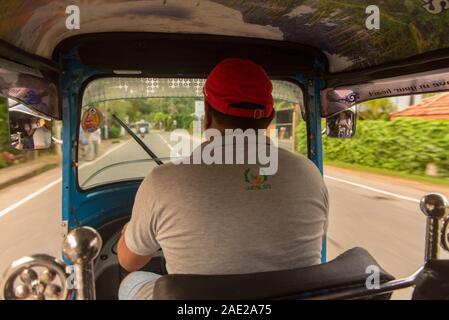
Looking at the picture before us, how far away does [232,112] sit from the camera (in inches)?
56.1

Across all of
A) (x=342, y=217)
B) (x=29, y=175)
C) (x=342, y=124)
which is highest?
(x=342, y=124)

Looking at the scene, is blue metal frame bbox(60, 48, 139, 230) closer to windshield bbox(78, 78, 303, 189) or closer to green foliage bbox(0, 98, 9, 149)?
windshield bbox(78, 78, 303, 189)

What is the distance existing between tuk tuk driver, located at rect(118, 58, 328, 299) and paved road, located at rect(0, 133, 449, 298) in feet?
4.45

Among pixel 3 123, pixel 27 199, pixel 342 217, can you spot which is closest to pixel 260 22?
pixel 342 217

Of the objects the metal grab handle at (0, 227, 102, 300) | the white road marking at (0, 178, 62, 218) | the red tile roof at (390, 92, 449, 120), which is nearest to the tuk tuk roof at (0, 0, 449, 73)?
the red tile roof at (390, 92, 449, 120)

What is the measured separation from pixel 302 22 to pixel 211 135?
1103mm

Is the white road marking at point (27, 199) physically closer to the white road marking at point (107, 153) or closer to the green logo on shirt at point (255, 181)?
the white road marking at point (107, 153)

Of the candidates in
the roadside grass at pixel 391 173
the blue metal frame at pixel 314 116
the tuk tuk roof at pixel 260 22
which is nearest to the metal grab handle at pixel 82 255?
the tuk tuk roof at pixel 260 22

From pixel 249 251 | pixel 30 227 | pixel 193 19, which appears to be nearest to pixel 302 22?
pixel 193 19

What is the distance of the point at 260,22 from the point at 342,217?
19.5 feet

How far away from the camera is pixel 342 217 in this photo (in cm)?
746

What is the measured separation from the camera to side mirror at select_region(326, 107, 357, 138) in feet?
9.48

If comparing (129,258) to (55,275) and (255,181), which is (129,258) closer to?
(55,275)
